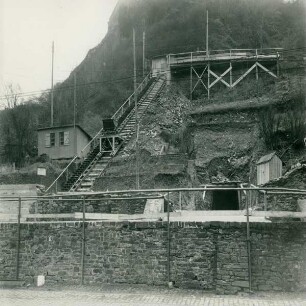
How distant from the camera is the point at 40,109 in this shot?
51.2m

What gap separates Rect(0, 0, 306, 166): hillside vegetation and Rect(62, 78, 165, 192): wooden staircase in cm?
1202

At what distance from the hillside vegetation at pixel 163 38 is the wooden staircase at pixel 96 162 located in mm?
12018

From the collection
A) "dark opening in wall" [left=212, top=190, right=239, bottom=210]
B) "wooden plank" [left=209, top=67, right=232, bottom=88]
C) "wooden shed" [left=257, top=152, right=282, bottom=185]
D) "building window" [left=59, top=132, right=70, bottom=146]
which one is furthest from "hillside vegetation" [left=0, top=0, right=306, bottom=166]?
"wooden shed" [left=257, top=152, right=282, bottom=185]

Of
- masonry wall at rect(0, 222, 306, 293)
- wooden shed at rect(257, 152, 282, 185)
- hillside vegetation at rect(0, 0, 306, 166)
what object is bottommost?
masonry wall at rect(0, 222, 306, 293)

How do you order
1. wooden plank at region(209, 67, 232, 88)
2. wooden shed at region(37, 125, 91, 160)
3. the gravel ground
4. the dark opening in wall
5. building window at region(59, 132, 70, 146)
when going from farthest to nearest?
wooden plank at region(209, 67, 232, 88)
building window at region(59, 132, 70, 146)
wooden shed at region(37, 125, 91, 160)
the dark opening in wall
the gravel ground

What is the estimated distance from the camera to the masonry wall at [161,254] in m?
9.82

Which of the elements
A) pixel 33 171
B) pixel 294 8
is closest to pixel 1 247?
pixel 33 171

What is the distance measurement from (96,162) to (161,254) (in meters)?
16.1

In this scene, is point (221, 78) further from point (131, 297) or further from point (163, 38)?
point (131, 297)

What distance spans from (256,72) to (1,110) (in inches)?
949

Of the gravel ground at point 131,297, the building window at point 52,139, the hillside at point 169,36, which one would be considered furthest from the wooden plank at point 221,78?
the gravel ground at point 131,297

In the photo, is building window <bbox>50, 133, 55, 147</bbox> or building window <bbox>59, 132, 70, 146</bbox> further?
building window <bbox>50, 133, 55, 147</bbox>

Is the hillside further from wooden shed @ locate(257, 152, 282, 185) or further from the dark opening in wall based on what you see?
wooden shed @ locate(257, 152, 282, 185)

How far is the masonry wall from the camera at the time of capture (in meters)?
9.82
